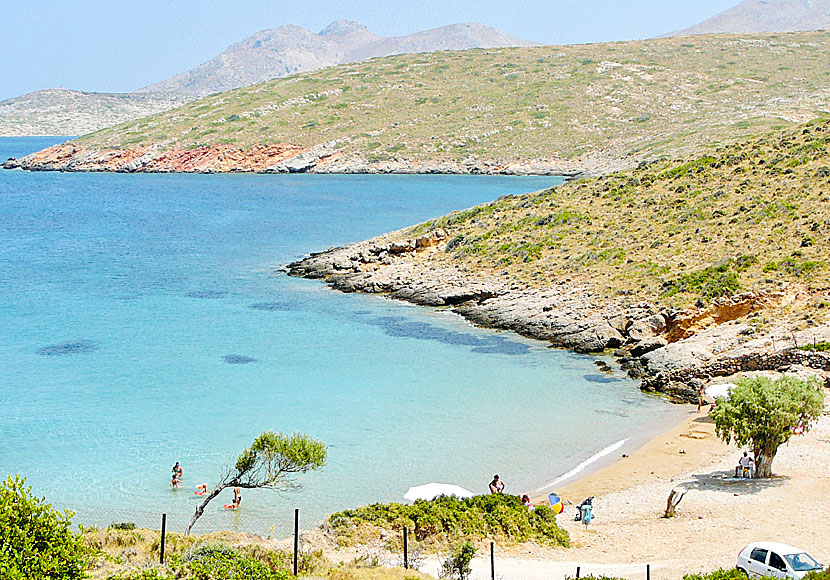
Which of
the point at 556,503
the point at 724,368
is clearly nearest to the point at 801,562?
the point at 556,503

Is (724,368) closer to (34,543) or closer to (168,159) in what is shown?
(34,543)

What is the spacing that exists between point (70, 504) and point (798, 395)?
849 inches

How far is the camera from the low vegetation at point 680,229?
41969 millimetres

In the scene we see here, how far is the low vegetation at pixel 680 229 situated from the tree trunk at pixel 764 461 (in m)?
13.8

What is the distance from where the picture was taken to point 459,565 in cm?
1770

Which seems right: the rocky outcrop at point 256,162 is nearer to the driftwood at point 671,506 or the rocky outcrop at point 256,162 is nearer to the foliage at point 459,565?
the driftwood at point 671,506

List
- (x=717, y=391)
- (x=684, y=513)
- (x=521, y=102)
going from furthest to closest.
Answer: (x=521, y=102) → (x=717, y=391) → (x=684, y=513)

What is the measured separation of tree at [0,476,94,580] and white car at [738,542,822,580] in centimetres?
1249

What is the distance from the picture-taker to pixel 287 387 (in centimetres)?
3650

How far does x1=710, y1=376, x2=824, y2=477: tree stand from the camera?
79.0ft

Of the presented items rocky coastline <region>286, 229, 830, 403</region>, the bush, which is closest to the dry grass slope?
rocky coastline <region>286, 229, 830, 403</region>

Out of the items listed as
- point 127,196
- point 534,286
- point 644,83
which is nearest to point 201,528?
point 534,286

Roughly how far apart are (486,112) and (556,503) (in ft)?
464

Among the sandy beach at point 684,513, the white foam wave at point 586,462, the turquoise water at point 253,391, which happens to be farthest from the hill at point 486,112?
the sandy beach at point 684,513
